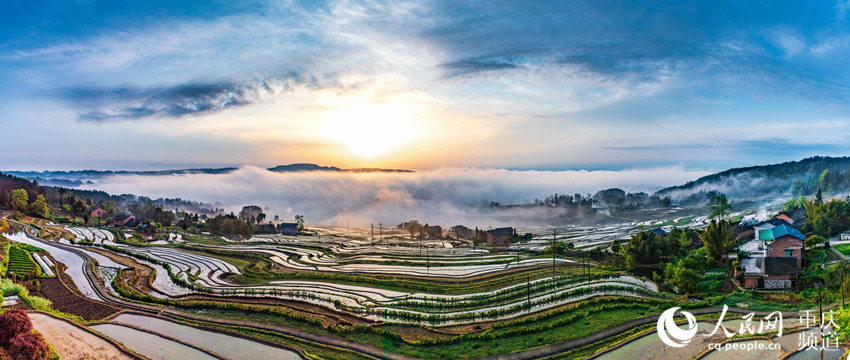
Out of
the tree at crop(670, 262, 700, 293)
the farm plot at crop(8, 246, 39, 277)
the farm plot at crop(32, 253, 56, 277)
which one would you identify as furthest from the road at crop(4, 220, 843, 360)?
the farm plot at crop(32, 253, 56, 277)

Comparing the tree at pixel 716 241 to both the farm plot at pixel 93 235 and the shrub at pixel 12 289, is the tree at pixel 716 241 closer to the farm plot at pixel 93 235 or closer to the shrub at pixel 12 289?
the shrub at pixel 12 289

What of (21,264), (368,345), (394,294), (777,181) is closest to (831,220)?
(394,294)

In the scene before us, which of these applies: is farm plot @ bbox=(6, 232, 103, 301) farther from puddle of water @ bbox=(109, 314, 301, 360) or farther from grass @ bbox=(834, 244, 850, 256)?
grass @ bbox=(834, 244, 850, 256)

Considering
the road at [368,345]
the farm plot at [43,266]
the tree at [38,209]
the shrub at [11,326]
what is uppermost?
the tree at [38,209]

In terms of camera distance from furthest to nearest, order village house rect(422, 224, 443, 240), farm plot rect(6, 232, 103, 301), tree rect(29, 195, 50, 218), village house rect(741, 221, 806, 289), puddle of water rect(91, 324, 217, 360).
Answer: village house rect(422, 224, 443, 240), tree rect(29, 195, 50, 218), farm plot rect(6, 232, 103, 301), village house rect(741, 221, 806, 289), puddle of water rect(91, 324, 217, 360)

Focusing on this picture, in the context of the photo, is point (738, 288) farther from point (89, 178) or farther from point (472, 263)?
point (89, 178)

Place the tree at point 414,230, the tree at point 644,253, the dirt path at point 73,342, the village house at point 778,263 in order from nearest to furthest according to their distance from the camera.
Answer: the dirt path at point 73,342
the village house at point 778,263
the tree at point 644,253
the tree at point 414,230

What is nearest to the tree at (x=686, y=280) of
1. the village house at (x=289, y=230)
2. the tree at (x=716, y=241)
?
the tree at (x=716, y=241)
